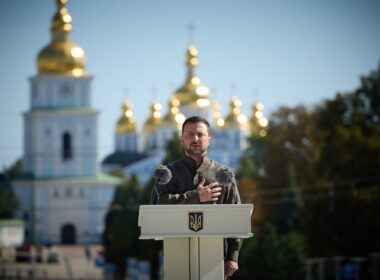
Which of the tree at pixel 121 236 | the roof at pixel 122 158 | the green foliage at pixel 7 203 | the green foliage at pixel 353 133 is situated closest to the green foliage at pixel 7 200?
the green foliage at pixel 7 203

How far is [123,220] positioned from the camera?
79.1 metres

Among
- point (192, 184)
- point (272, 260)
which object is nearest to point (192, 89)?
point (272, 260)

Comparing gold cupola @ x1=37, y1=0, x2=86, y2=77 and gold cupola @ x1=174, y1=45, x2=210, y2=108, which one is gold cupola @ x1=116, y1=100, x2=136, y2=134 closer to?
gold cupola @ x1=174, y1=45, x2=210, y2=108

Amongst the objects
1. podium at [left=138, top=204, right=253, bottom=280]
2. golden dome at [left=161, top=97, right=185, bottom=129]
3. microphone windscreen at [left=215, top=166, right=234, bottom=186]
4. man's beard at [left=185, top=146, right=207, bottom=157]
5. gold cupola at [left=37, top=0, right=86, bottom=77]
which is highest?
gold cupola at [left=37, top=0, right=86, bottom=77]

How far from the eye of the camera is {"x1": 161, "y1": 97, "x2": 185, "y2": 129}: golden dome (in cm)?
14625

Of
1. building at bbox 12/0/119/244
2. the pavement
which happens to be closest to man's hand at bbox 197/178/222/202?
the pavement

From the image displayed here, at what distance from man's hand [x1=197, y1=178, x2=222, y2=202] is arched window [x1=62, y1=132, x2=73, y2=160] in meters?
113

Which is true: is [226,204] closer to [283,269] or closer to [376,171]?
[283,269]

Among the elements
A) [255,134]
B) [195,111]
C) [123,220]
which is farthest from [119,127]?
[123,220]

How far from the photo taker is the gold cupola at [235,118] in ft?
504

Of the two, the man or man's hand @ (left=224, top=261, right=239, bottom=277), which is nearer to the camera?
the man

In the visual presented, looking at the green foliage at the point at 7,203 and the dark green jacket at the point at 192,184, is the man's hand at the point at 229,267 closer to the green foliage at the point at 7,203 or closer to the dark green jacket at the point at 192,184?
the dark green jacket at the point at 192,184

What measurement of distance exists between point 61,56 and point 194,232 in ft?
368

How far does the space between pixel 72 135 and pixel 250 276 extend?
252 feet
